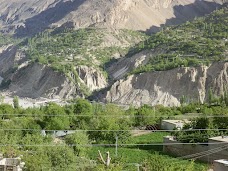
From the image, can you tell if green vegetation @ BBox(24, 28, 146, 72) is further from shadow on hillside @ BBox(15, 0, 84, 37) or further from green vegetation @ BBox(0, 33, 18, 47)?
shadow on hillside @ BBox(15, 0, 84, 37)

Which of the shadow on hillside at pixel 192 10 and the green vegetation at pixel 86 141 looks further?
the shadow on hillside at pixel 192 10

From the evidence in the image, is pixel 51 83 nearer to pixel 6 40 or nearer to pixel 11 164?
pixel 11 164

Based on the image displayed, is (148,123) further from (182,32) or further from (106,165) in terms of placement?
(182,32)

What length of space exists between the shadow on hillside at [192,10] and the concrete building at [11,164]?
5454 inches

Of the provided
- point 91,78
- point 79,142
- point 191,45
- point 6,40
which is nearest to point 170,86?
point 191,45

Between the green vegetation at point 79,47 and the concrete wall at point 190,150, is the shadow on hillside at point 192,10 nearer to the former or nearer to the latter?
the green vegetation at point 79,47

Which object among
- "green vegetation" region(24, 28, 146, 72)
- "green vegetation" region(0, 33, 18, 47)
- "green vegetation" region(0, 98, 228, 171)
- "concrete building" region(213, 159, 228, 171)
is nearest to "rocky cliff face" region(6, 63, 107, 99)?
"green vegetation" region(24, 28, 146, 72)

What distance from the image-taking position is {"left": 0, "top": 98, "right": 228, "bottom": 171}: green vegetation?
2293 cm

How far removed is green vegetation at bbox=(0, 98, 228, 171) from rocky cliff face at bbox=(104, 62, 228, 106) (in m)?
16.4

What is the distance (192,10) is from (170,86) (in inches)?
4251

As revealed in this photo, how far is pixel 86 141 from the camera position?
3488 cm

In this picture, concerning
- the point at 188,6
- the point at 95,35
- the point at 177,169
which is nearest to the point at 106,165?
the point at 177,169

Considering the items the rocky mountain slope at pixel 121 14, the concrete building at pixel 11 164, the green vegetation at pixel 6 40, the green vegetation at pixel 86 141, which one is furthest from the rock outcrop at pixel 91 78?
the green vegetation at pixel 6 40

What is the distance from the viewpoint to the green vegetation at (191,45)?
81188 millimetres
